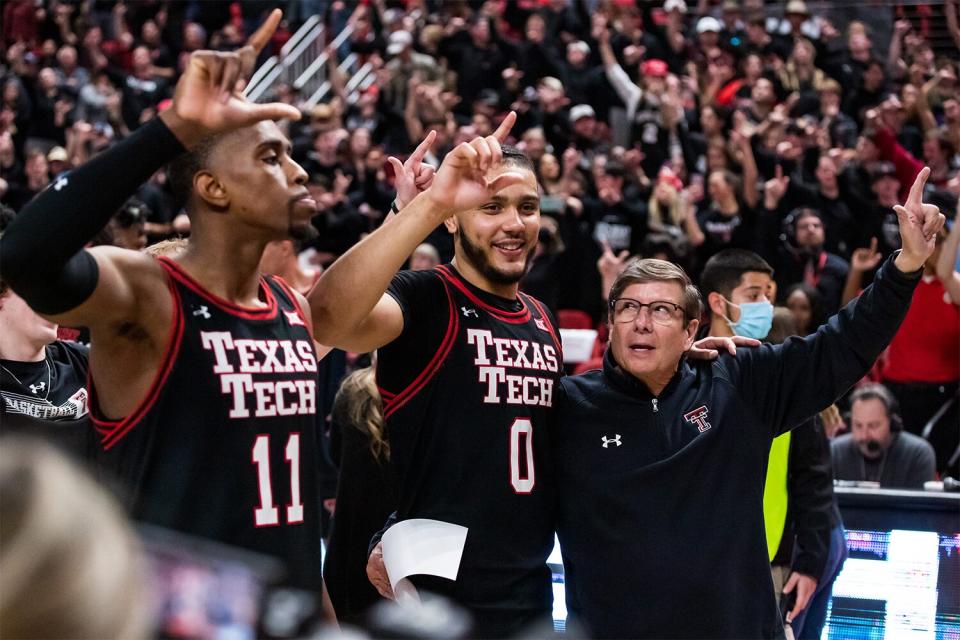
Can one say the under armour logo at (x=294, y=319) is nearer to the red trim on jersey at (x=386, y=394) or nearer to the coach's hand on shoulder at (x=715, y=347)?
the red trim on jersey at (x=386, y=394)

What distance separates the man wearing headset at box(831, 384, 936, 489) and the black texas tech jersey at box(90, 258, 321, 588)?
16.5 feet

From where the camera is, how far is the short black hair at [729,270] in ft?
18.8

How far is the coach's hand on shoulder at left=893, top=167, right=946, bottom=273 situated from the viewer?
3645 mm

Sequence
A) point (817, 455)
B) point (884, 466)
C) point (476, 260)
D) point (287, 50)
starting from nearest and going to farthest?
point (476, 260)
point (817, 455)
point (884, 466)
point (287, 50)

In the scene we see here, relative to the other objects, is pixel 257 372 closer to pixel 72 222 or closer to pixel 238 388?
pixel 238 388

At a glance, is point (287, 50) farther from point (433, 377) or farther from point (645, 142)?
point (433, 377)

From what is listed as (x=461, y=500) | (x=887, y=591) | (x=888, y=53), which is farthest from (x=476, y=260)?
(x=888, y=53)

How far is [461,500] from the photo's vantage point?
3674mm

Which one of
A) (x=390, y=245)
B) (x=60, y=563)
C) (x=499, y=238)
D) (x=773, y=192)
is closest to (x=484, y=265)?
(x=499, y=238)

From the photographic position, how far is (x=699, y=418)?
3.79m

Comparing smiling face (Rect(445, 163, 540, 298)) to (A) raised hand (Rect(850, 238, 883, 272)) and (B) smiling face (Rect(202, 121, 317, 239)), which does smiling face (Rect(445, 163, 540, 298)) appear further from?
(A) raised hand (Rect(850, 238, 883, 272))

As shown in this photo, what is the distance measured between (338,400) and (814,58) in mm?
9069

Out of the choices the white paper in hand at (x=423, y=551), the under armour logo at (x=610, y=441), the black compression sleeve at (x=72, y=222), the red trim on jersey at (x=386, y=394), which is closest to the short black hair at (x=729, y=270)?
the under armour logo at (x=610, y=441)

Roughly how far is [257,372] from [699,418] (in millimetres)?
1457
